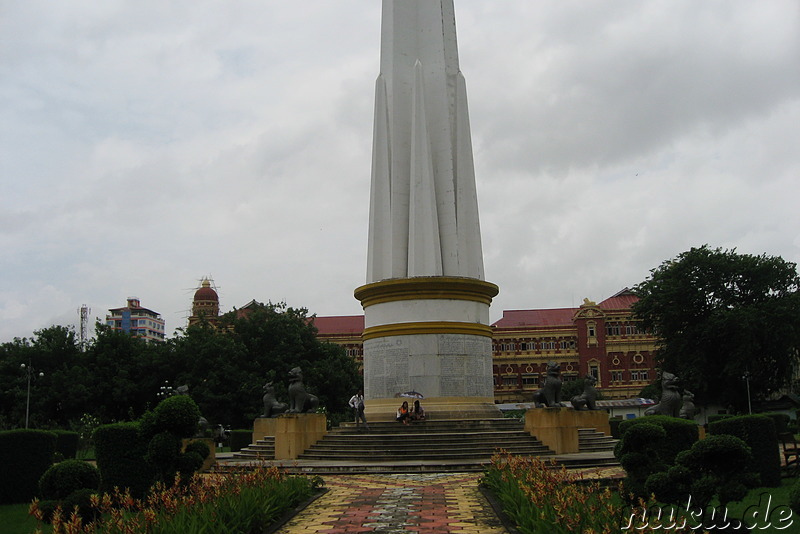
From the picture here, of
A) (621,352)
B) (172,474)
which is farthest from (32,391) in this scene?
(621,352)

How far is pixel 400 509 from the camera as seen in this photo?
10977 millimetres

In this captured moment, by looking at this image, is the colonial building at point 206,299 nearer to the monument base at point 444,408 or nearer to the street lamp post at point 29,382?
the street lamp post at point 29,382

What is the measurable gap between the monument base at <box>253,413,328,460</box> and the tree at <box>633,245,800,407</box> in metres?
30.7

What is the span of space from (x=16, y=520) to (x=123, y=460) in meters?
1.89

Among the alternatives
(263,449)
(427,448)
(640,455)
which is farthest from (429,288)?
(640,455)

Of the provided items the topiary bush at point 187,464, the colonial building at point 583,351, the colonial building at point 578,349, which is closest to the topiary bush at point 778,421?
the topiary bush at point 187,464

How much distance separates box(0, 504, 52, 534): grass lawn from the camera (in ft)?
37.2

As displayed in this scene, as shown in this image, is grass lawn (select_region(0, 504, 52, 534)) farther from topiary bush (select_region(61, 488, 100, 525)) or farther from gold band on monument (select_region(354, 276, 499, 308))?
gold band on monument (select_region(354, 276, 499, 308))

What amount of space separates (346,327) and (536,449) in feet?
200

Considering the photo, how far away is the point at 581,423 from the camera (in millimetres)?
22297

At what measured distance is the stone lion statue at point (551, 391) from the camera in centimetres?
2023

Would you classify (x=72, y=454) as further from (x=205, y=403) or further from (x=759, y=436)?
(x=205, y=403)

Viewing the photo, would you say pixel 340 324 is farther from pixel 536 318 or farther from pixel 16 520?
pixel 16 520

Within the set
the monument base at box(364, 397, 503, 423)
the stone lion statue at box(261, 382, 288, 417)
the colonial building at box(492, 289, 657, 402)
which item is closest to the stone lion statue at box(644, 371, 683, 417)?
the monument base at box(364, 397, 503, 423)
